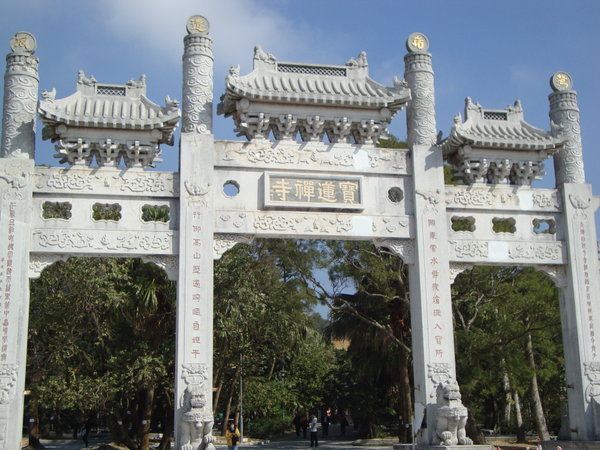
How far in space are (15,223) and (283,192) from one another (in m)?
3.39

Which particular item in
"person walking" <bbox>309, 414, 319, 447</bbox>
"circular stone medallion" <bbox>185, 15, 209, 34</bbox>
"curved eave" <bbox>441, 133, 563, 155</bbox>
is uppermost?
"circular stone medallion" <bbox>185, 15, 209, 34</bbox>

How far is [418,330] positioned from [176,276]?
10.7 ft

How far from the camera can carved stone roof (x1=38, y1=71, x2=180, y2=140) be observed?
30.1 ft

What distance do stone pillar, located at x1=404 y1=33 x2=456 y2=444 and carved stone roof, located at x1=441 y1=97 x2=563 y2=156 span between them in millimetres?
378

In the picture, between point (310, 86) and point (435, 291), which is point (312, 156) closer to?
point (310, 86)

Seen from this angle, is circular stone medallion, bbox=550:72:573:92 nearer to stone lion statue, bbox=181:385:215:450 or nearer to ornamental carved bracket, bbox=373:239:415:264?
ornamental carved bracket, bbox=373:239:415:264

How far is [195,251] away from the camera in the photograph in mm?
9125

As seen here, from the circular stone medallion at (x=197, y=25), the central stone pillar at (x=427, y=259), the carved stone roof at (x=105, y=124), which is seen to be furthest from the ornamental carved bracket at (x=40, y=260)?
the central stone pillar at (x=427, y=259)

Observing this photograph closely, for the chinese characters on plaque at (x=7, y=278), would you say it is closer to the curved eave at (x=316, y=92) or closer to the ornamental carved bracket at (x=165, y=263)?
the ornamental carved bracket at (x=165, y=263)

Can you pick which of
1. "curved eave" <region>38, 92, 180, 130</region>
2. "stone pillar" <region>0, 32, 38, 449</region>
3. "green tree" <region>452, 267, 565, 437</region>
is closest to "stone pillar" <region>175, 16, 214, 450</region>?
Answer: "curved eave" <region>38, 92, 180, 130</region>

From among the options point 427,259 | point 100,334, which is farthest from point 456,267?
point 100,334

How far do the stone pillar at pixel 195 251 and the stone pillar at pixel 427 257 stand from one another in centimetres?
275

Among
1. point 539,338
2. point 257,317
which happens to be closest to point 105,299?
point 257,317

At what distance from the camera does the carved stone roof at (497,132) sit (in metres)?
10.1
